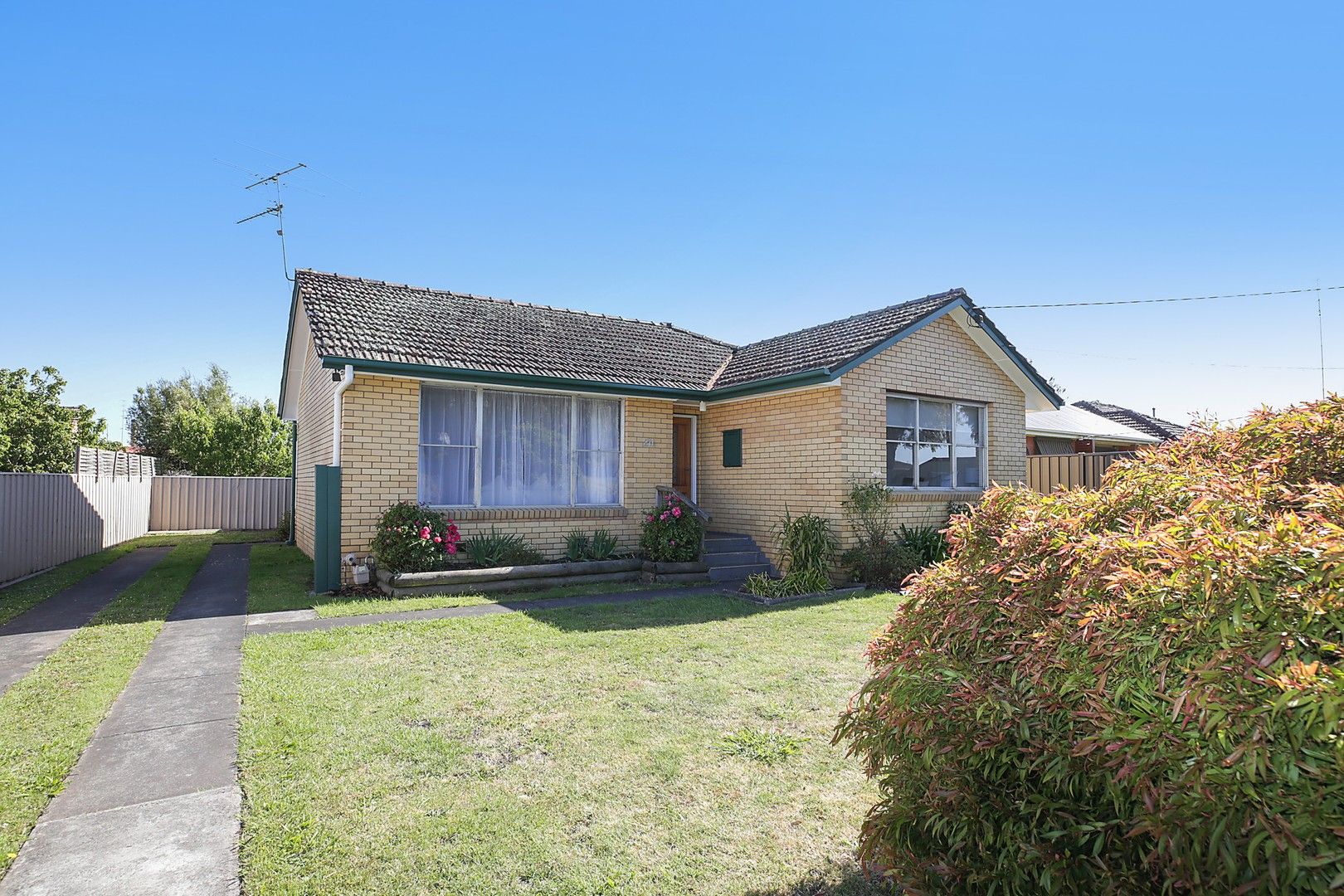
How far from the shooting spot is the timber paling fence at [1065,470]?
48.6 ft

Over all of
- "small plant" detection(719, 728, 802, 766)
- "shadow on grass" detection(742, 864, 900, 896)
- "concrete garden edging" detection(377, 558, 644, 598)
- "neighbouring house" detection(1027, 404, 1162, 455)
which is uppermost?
"neighbouring house" detection(1027, 404, 1162, 455)

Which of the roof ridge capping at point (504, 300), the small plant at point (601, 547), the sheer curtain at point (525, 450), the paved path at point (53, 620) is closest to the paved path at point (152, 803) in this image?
the paved path at point (53, 620)

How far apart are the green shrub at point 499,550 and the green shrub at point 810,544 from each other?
4275mm

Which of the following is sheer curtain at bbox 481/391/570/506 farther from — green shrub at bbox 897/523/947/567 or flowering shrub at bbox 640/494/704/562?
green shrub at bbox 897/523/947/567

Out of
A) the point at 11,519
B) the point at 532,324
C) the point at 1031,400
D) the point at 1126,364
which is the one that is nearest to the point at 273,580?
the point at 11,519

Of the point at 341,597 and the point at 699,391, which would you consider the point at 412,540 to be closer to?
the point at 341,597

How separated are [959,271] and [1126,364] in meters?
20.4

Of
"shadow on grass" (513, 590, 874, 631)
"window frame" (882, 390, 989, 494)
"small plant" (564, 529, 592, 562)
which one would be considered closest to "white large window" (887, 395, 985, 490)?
"window frame" (882, 390, 989, 494)

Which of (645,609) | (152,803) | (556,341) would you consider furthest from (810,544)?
(152,803)

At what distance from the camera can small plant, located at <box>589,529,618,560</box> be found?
11.8m

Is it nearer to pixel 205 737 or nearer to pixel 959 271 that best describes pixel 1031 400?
pixel 959 271

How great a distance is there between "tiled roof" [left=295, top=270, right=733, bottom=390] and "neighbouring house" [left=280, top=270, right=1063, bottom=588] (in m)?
0.05

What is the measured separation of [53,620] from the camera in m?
8.15

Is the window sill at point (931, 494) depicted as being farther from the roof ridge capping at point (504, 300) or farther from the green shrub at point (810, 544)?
the roof ridge capping at point (504, 300)
